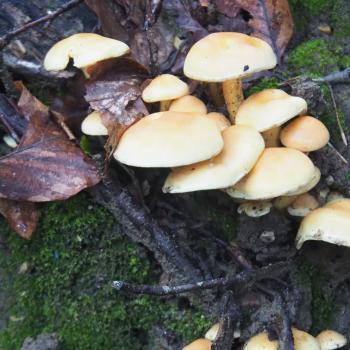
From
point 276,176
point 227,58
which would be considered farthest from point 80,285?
point 227,58

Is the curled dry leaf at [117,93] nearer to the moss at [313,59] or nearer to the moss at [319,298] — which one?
the moss at [313,59]

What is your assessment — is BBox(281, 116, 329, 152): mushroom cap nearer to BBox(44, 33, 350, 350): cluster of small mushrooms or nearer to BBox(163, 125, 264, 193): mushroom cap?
BBox(44, 33, 350, 350): cluster of small mushrooms

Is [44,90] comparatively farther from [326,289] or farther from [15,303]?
[326,289]

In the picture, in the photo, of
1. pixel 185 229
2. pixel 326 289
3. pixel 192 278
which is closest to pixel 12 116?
pixel 185 229

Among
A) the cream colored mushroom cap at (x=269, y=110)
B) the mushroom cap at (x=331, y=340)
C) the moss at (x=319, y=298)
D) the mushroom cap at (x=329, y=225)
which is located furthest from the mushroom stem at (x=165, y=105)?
the mushroom cap at (x=331, y=340)

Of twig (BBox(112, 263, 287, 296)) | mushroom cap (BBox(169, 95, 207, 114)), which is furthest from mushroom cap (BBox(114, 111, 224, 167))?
twig (BBox(112, 263, 287, 296))
